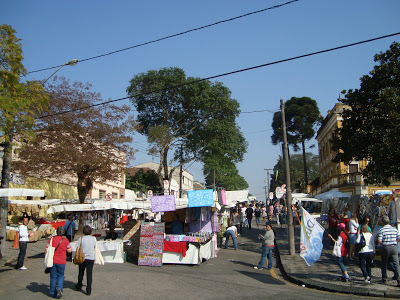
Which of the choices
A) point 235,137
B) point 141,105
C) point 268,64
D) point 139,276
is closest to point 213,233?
point 139,276

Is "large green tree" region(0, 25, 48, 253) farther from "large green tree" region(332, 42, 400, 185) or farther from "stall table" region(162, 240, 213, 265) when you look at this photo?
"large green tree" region(332, 42, 400, 185)

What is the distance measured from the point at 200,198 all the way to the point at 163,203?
1.46 metres

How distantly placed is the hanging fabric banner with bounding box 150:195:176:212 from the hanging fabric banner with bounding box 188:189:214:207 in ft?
Answer: 2.42

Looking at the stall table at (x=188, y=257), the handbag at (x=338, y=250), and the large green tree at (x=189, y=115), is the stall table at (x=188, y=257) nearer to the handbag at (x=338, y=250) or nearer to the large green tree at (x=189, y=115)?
the handbag at (x=338, y=250)

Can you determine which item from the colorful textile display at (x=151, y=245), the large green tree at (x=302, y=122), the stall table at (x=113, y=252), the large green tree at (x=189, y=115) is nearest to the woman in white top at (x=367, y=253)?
the colorful textile display at (x=151, y=245)

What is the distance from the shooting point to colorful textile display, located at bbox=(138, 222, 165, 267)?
13211mm

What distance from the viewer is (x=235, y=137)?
39.7 m

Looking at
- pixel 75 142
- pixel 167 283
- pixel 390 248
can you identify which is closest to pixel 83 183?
pixel 75 142

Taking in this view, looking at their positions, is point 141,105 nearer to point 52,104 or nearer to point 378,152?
point 52,104

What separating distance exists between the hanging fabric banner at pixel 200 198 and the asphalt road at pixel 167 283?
224 centimetres

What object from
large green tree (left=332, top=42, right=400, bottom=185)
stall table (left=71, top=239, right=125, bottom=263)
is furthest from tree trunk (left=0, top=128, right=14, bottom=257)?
large green tree (left=332, top=42, right=400, bottom=185)

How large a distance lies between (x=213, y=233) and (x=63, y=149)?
1182cm

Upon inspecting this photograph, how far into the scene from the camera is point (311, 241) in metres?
11.1

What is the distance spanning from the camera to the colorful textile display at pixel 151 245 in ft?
43.3
